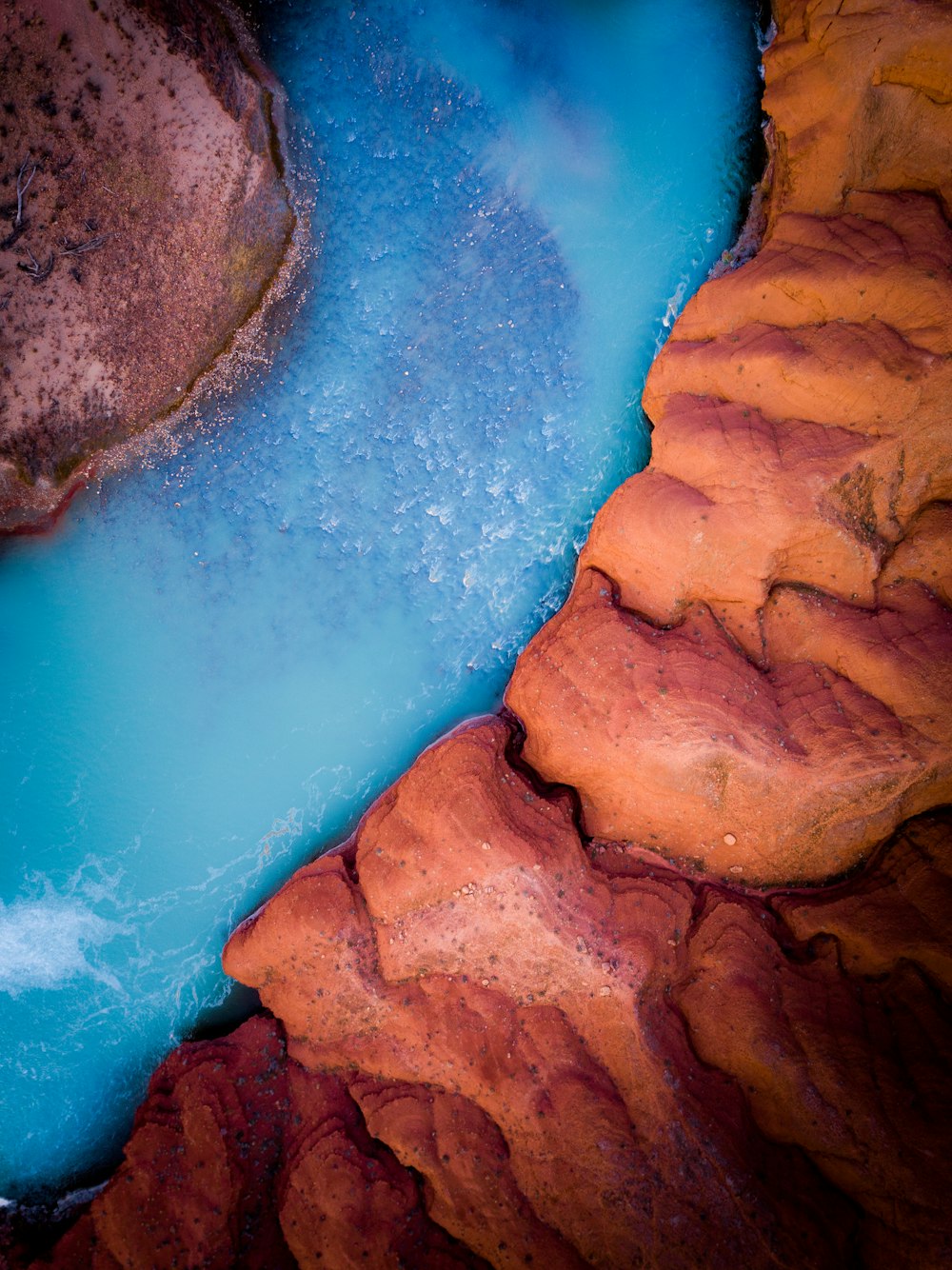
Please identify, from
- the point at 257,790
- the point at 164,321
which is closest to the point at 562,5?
the point at 164,321

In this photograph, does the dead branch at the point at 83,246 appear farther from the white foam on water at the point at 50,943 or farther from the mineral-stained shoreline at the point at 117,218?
the white foam on water at the point at 50,943

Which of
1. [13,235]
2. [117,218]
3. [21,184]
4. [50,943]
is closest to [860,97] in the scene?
[117,218]

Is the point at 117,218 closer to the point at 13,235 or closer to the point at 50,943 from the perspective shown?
the point at 13,235

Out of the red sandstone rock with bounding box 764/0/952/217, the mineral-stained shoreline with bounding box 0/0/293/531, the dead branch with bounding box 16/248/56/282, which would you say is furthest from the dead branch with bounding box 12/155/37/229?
the red sandstone rock with bounding box 764/0/952/217

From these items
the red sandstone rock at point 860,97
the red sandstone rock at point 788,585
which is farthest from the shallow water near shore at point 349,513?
the red sandstone rock at point 788,585

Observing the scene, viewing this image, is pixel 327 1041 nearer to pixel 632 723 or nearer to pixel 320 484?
pixel 632 723
